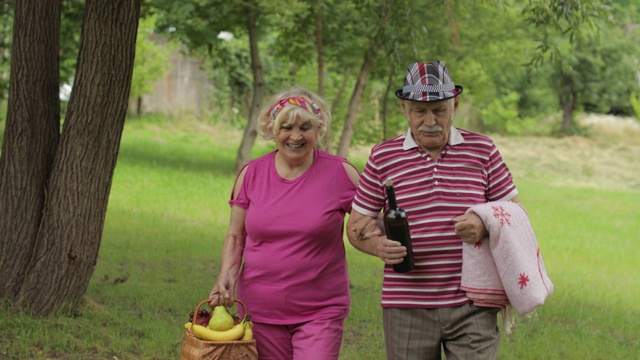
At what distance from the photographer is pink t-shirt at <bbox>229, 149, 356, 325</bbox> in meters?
4.70

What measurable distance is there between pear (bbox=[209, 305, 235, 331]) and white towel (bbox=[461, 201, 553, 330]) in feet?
3.29

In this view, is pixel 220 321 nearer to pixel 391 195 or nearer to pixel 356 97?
pixel 391 195

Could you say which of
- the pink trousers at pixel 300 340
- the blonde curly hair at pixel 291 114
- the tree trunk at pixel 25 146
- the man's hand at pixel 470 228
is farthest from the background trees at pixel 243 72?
the man's hand at pixel 470 228

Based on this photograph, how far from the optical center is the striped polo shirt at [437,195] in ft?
13.9

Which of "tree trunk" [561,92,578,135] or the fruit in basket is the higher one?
the fruit in basket

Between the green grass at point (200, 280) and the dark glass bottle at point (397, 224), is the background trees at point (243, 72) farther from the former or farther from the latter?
the dark glass bottle at point (397, 224)

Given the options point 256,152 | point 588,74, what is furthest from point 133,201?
point 588,74

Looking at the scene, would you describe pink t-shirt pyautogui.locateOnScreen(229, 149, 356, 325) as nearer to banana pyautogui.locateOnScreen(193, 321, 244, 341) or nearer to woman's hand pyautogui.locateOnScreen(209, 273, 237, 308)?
woman's hand pyautogui.locateOnScreen(209, 273, 237, 308)

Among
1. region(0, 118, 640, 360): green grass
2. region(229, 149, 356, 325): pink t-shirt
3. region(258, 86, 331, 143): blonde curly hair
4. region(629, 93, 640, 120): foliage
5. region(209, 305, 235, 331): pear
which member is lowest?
region(0, 118, 640, 360): green grass

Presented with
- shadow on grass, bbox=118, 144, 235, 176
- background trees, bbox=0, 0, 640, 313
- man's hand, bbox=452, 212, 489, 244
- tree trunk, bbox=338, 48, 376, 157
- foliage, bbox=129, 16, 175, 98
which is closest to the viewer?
man's hand, bbox=452, 212, 489, 244

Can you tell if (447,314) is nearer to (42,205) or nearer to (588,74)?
(42,205)

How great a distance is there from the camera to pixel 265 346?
4.75 meters

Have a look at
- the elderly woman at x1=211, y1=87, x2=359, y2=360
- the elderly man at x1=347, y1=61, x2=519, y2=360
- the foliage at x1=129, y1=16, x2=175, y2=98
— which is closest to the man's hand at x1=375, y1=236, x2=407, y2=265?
the elderly man at x1=347, y1=61, x2=519, y2=360

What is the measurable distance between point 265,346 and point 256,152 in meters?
24.8
